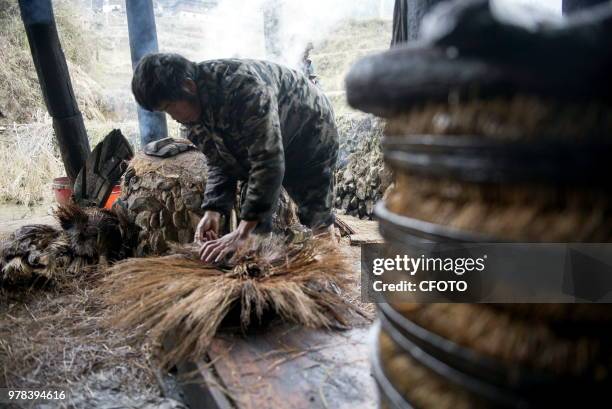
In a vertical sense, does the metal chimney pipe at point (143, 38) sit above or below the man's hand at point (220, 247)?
above

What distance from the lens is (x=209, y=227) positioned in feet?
9.96

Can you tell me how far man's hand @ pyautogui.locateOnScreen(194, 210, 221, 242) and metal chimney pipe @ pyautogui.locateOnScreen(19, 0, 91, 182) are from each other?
9.76ft

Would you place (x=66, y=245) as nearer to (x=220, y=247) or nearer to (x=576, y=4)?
(x=220, y=247)

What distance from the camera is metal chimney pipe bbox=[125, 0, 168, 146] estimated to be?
6.05 m

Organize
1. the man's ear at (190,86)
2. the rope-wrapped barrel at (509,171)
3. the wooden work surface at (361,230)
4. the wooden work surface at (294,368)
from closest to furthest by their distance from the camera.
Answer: the rope-wrapped barrel at (509,171)
the wooden work surface at (294,368)
the man's ear at (190,86)
the wooden work surface at (361,230)

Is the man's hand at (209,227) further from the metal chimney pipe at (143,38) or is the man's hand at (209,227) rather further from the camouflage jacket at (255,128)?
the metal chimney pipe at (143,38)

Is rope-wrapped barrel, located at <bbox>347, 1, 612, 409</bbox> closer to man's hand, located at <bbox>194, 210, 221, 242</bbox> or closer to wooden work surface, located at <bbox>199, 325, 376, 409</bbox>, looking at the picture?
wooden work surface, located at <bbox>199, 325, 376, 409</bbox>

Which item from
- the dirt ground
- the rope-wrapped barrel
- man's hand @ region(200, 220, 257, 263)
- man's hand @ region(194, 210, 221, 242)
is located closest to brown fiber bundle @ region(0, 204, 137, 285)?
the dirt ground

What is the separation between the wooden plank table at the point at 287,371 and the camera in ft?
4.17

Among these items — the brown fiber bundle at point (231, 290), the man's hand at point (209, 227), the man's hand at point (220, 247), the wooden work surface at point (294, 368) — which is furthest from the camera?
the man's hand at point (209, 227)

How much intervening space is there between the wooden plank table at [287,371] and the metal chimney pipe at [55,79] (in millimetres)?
4476

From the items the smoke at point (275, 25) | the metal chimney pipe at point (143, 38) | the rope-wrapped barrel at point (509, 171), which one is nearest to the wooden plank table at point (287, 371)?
the rope-wrapped barrel at point (509, 171)

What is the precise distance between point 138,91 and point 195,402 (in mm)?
1792

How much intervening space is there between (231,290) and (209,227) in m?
1.42
